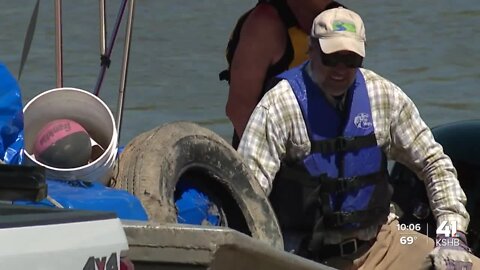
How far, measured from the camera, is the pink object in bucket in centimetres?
459

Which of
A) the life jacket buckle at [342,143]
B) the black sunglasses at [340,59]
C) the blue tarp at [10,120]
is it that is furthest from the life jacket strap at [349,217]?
the blue tarp at [10,120]

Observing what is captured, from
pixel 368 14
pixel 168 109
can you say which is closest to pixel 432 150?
pixel 168 109

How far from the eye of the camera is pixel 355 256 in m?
5.68

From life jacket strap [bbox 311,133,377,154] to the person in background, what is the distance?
0.62 metres

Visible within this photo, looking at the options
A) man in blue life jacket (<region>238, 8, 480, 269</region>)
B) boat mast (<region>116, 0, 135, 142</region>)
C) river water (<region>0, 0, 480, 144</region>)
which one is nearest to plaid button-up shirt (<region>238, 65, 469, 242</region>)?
man in blue life jacket (<region>238, 8, 480, 269</region>)

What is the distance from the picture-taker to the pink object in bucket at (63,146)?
181 inches

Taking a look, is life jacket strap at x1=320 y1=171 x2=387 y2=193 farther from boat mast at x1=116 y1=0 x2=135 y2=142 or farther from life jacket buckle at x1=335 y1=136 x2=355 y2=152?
boat mast at x1=116 y1=0 x2=135 y2=142

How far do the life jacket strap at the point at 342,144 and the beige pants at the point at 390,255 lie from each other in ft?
1.36

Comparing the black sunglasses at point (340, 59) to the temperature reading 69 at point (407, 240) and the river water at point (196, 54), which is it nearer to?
the temperature reading 69 at point (407, 240)

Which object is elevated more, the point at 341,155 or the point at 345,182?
the point at 341,155

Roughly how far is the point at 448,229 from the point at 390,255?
0.99ft

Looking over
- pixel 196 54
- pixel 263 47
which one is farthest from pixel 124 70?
pixel 196 54

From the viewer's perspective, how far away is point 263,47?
6.12 m

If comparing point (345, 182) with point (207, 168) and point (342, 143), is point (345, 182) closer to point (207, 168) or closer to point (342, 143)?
point (342, 143)
